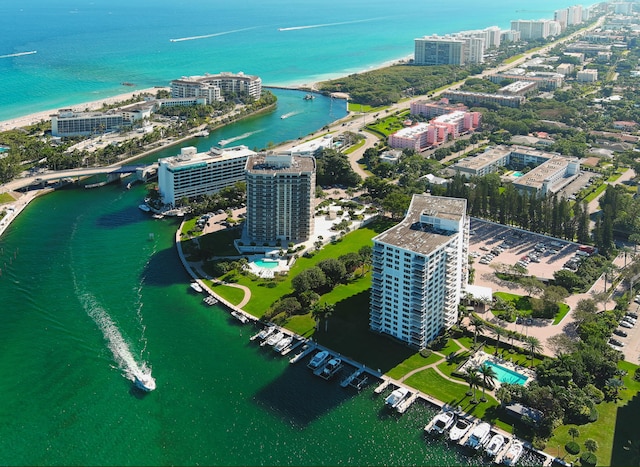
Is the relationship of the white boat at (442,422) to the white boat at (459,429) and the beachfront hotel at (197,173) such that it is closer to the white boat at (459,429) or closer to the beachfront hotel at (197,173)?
the white boat at (459,429)

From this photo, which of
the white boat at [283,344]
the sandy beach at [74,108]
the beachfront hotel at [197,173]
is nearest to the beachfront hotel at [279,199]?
the beachfront hotel at [197,173]

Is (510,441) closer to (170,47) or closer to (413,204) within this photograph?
(413,204)

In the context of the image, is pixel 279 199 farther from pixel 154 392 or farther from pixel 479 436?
pixel 479 436

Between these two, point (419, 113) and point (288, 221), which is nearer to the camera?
point (288, 221)

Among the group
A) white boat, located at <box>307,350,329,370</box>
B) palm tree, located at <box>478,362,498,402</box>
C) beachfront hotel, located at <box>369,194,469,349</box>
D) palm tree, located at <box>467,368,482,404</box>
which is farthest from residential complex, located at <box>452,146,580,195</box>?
white boat, located at <box>307,350,329,370</box>

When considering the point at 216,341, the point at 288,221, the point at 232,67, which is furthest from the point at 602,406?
the point at 232,67

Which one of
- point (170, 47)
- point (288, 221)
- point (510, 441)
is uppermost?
point (170, 47)

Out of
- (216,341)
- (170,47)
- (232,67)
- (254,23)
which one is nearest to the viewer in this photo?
(216,341)
